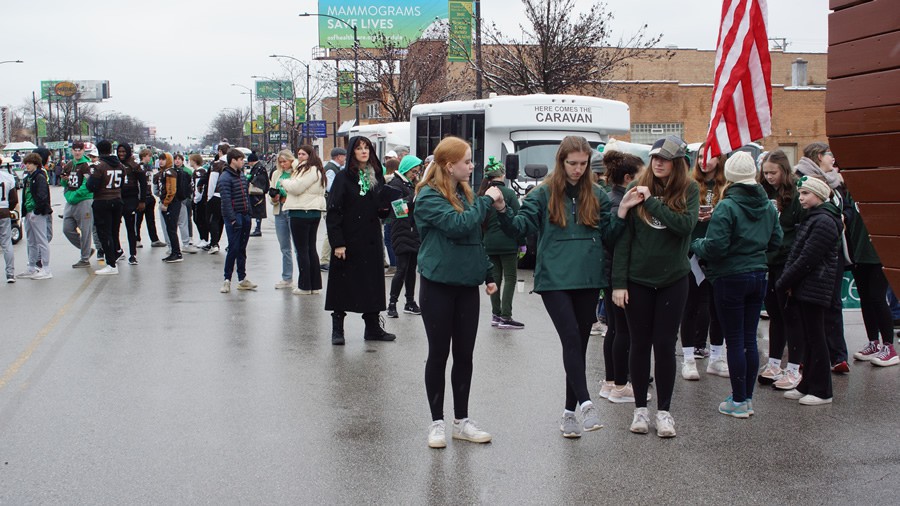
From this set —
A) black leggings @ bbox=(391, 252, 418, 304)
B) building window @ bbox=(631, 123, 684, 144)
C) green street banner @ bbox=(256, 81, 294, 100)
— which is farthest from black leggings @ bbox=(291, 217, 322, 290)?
green street banner @ bbox=(256, 81, 294, 100)

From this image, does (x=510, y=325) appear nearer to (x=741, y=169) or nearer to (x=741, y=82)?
(x=741, y=82)

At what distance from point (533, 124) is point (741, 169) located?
10.8 m

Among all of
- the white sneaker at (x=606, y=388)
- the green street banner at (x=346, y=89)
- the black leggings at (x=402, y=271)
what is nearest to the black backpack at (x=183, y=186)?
the black leggings at (x=402, y=271)

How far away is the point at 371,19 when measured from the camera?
209ft

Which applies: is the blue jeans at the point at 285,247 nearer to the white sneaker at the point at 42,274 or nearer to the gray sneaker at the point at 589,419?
the white sneaker at the point at 42,274

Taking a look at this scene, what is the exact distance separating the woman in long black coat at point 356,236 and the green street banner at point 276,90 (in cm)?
6458

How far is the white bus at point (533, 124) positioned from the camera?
17.0 meters

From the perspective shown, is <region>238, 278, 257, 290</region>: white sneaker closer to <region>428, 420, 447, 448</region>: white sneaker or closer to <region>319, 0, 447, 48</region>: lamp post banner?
<region>428, 420, 447, 448</region>: white sneaker

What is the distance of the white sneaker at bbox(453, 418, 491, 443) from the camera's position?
6.14 meters

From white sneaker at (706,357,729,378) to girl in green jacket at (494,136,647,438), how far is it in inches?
93.4

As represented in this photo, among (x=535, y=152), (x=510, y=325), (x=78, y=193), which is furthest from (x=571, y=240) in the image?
(x=535, y=152)

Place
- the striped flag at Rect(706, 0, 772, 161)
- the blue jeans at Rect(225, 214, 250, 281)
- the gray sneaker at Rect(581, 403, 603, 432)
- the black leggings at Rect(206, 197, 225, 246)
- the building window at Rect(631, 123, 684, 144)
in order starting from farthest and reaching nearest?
the building window at Rect(631, 123, 684, 144)
the black leggings at Rect(206, 197, 225, 246)
the blue jeans at Rect(225, 214, 250, 281)
the striped flag at Rect(706, 0, 772, 161)
the gray sneaker at Rect(581, 403, 603, 432)

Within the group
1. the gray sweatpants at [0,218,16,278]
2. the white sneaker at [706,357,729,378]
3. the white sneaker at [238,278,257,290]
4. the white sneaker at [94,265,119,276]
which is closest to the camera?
the white sneaker at [706,357,729,378]

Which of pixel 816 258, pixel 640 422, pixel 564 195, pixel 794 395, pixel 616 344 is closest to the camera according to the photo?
pixel 564 195
